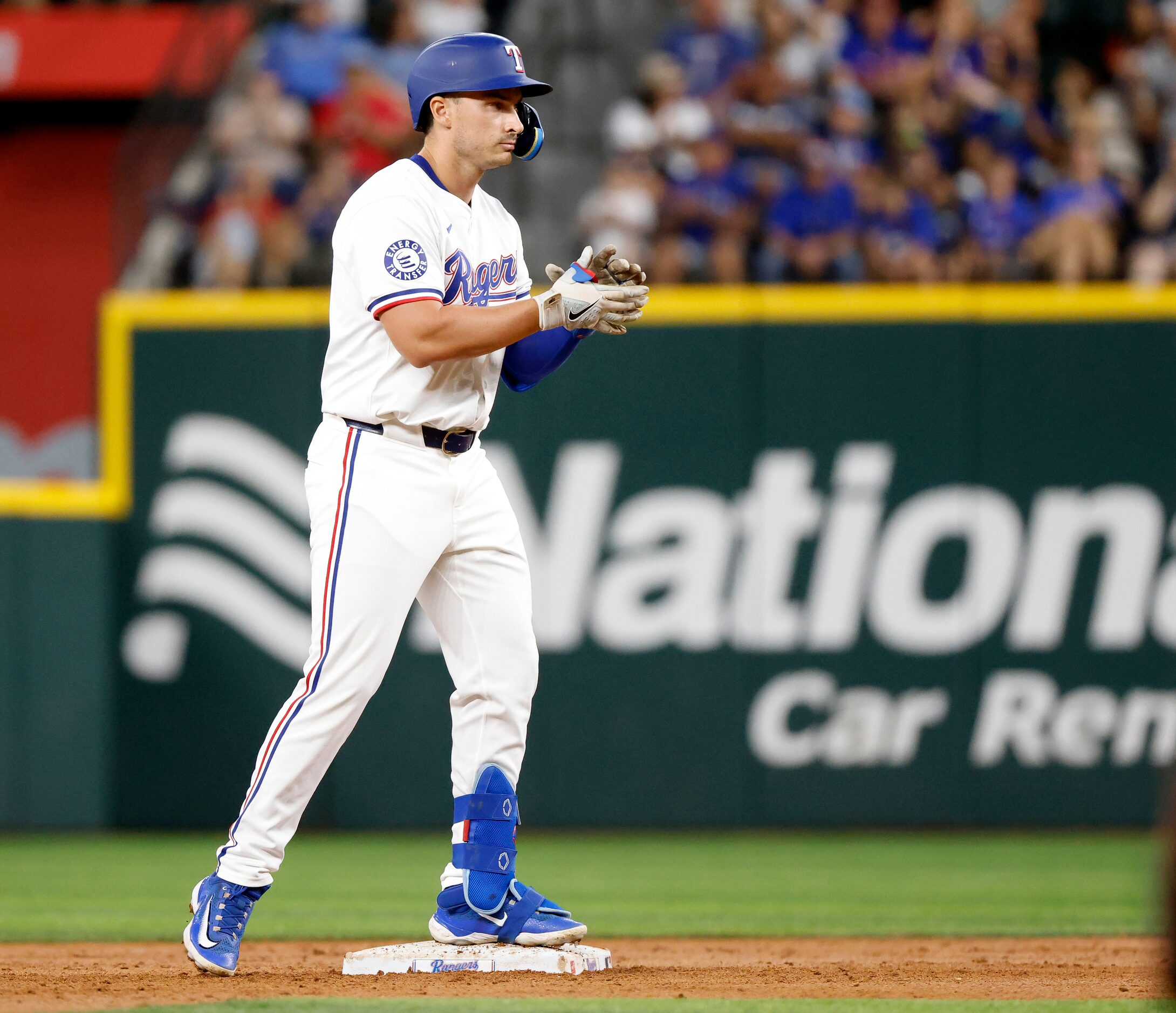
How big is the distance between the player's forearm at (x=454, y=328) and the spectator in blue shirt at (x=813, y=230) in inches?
194

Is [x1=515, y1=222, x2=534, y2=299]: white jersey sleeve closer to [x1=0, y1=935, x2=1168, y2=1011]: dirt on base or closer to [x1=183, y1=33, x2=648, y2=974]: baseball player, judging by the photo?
[x1=183, y1=33, x2=648, y2=974]: baseball player

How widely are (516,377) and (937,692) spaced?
4223 millimetres

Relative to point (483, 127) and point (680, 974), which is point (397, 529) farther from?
point (680, 974)

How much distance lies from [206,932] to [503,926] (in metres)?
0.72

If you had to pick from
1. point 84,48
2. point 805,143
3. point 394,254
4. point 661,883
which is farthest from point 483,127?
point 84,48

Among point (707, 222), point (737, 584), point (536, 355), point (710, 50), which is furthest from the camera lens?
point (710, 50)

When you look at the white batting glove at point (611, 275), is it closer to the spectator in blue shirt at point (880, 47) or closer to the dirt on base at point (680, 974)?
the dirt on base at point (680, 974)

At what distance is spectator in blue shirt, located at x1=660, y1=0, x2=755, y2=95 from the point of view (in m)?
10.2

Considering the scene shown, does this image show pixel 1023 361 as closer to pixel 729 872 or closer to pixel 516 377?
pixel 729 872

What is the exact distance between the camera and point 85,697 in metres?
8.13

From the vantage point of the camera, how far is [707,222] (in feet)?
30.0

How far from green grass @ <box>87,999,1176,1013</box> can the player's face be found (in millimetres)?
1939

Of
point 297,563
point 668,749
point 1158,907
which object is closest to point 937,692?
point 668,749

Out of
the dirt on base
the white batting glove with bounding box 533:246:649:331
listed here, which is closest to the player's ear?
the white batting glove with bounding box 533:246:649:331
